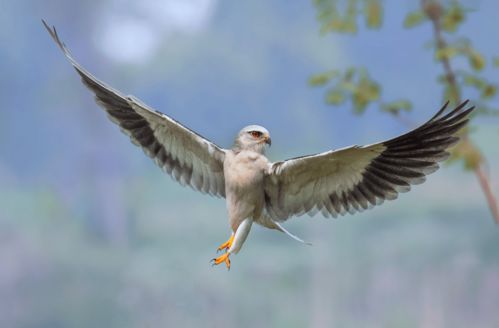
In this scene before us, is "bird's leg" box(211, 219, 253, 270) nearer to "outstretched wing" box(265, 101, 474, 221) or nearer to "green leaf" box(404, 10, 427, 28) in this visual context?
"outstretched wing" box(265, 101, 474, 221)

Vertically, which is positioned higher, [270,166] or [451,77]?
[451,77]

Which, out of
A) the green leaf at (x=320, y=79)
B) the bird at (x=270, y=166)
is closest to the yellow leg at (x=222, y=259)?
the bird at (x=270, y=166)

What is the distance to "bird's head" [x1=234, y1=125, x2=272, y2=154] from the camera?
192 centimetres

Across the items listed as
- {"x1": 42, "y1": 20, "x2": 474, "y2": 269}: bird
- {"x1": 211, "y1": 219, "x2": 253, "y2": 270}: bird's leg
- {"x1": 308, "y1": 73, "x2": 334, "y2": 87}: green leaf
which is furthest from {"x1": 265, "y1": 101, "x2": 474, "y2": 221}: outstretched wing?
{"x1": 308, "y1": 73, "x2": 334, "y2": 87}: green leaf

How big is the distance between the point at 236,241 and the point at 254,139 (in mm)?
246

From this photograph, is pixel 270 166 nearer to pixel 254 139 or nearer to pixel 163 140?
pixel 254 139

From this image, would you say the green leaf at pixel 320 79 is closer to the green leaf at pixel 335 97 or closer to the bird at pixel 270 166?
the green leaf at pixel 335 97

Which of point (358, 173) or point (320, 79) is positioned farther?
point (320, 79)

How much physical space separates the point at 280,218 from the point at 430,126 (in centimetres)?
45

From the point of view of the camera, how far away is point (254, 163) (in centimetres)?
191

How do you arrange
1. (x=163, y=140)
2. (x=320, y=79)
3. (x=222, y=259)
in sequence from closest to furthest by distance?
1. (x=222, y=259)
2. (x=163, y=140)
3. (x=320, y=79)

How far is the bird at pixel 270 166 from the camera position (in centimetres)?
191

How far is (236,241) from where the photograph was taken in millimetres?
1851

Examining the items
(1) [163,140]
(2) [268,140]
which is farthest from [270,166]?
(1) [163,140]
